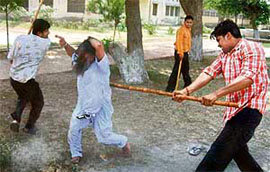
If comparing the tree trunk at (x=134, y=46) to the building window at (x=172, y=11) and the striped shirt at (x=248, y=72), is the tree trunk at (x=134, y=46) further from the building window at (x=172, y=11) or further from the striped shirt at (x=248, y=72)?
the building window at (x=172, y=11)

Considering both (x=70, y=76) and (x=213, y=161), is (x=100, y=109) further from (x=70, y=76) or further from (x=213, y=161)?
(x=70, y=76)

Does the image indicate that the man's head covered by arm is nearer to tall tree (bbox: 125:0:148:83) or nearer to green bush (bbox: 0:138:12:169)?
green bush (bbox: 0:138:12:169)

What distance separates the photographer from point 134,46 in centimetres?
844

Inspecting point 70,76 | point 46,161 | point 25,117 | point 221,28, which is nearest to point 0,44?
point 70,76

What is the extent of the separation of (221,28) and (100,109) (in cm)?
155

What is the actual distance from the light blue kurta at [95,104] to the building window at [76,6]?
2564cm

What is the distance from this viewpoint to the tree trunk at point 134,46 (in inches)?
327

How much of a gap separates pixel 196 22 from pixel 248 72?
9358mm

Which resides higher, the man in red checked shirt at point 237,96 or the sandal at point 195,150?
the man in red checked shirt at point 237,96

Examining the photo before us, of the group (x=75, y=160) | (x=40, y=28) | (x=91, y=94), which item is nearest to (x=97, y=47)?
(x=91, y=94)

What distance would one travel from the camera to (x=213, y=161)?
3244 mm

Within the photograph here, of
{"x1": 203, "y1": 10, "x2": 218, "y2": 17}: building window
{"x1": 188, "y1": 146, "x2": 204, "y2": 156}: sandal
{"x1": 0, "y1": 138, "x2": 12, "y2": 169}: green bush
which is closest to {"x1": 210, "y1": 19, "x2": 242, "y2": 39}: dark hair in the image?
{"x1": 188, "y1": 146, "x2": 204, "y2": 156}: sandal

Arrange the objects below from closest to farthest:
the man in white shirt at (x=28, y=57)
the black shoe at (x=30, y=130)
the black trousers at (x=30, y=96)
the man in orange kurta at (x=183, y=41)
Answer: the man in white shirt at (x=28, y=57) < the black trousers at (x=30, y=96) < the black shoe at (x=30, y=130) < the man in orange kurta at (x=183, y=41)

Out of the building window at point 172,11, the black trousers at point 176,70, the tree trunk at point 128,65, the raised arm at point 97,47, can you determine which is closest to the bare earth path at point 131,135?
the black trousers at point 176,70
